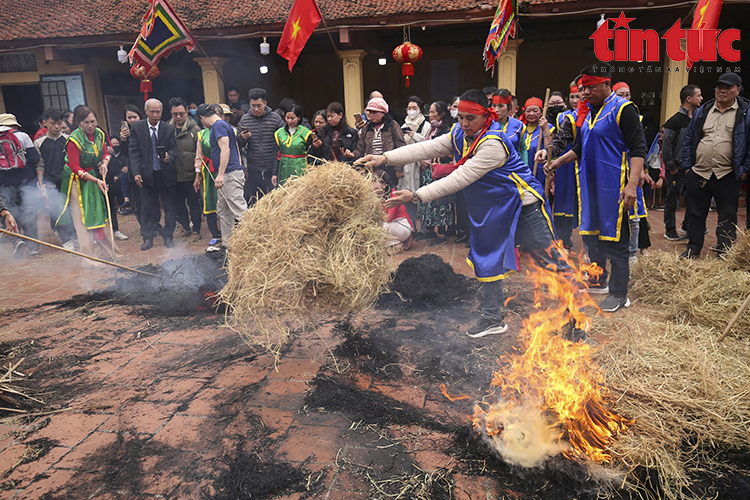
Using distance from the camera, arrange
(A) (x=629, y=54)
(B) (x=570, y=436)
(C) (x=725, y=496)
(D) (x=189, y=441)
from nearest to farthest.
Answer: (C) (x=725, y=496), (B) (x=570, y=436), (D) (x=189, y=441), (A) (x=629, y=54)

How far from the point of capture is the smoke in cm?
257

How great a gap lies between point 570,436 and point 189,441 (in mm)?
2127

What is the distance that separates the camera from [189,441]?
2.94 metres

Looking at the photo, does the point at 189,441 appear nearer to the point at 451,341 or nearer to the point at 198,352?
the point at 198,352

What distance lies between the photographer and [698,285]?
15.4 feet

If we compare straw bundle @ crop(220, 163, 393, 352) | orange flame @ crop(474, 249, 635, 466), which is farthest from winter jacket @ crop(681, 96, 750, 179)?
straw bundle @ crop(220, 163, 393, 352)

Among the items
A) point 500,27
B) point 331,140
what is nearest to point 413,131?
point 331,140

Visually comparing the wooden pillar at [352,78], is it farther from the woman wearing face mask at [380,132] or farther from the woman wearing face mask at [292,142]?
the woman wearing face mask at [380,132]

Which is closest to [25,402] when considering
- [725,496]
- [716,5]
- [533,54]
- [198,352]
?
[198,352]

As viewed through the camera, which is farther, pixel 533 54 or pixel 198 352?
pixel 533 54

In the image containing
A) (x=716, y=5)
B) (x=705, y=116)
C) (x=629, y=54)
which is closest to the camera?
(x=705, y=116)

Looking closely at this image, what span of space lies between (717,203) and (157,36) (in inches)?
374

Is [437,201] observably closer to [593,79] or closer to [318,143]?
[318,143]

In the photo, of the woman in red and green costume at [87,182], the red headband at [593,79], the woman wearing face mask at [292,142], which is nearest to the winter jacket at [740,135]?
the red headband at [593,79]
